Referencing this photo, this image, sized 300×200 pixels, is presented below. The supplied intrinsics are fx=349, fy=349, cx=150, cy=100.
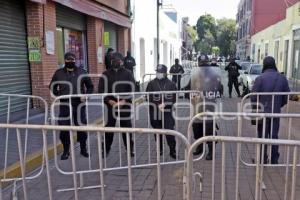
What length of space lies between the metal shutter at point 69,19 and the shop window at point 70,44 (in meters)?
0.18

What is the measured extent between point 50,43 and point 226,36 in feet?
243

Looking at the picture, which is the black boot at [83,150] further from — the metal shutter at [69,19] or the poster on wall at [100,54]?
the poster on wall at [100,54]

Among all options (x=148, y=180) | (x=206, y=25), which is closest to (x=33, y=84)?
(x=148, y=180)

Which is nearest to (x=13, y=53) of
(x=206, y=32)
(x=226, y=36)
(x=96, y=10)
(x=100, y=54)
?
(x=96, y=10)

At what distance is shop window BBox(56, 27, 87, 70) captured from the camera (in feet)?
36.7

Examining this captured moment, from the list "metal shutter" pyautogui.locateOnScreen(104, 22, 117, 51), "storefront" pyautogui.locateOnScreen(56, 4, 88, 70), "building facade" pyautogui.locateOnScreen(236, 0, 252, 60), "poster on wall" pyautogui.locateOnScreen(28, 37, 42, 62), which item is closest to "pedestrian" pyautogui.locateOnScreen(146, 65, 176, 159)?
"poster on wall" pyautogui.locateOnScreen(28, 37, 42, 62)

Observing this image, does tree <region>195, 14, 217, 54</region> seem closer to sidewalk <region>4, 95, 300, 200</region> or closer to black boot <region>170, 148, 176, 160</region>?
black boot <region>170, 148, 176, 160</region>

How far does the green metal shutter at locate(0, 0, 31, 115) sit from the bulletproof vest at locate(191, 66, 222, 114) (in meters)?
4.70

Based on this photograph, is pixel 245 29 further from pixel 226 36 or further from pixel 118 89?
pixel 118 89

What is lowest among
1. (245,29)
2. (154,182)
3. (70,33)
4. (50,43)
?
(154,182)

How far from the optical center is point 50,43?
31.3 ft

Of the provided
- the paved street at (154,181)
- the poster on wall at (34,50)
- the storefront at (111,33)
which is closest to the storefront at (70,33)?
the poster on wall at (34,50)

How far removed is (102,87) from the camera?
6.29 m

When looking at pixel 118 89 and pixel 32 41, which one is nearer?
pixel 118 89
